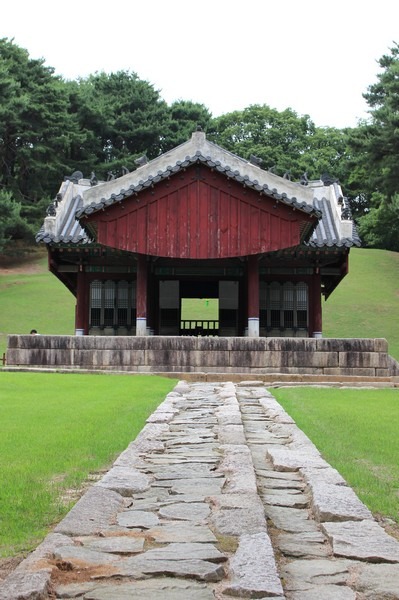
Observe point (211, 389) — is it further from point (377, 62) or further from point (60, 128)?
point (60, 128)

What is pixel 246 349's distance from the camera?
57.6 ft

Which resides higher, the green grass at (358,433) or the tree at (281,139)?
the tree at (281,139)

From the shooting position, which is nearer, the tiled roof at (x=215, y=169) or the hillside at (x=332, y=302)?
the tiled roof at (x=215, y=169)

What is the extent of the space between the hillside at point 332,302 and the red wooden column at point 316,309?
1095 centimetres

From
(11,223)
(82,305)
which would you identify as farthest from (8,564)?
(11,223)

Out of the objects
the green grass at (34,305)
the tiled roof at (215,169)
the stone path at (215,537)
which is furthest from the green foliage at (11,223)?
the stone path at (215,537)

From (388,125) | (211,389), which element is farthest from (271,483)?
(388,125)

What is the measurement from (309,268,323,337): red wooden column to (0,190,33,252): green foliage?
29.0m

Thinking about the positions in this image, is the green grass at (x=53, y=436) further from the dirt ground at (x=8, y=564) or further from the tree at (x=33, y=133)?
the tree at (x=33, y=133)

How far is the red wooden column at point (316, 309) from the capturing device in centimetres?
2256

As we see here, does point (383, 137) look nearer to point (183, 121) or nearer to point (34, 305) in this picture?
point (34, 305)

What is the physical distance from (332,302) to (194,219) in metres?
27.3

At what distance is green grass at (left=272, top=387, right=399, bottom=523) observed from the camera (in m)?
5.90

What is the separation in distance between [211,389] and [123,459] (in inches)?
318
